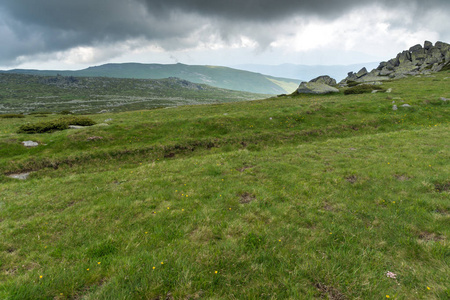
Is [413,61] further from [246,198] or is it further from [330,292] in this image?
[330,292]

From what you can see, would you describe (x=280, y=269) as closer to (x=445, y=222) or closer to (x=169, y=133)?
(x=445, y=222)

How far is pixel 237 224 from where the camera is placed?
8602mm

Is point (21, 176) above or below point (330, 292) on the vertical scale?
below

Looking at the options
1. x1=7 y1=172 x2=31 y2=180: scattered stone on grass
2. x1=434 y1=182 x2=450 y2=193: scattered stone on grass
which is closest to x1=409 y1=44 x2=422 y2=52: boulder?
x1=434 y1=182 x2=450 y2=193: scattered stone on grass

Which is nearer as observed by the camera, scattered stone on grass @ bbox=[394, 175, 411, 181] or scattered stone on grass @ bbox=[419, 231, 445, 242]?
scattered stone on grass @ bbox=[419, 231, 445, 242]

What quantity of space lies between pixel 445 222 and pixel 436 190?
3694 mm

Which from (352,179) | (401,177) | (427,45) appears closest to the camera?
(401,177)

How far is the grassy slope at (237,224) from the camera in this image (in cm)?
562

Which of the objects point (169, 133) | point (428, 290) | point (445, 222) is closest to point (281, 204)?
point (428, 290)

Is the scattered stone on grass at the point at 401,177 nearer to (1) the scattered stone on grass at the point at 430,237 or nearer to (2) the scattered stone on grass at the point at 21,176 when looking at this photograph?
(1) the scattered stone on grass at the point at 430,237

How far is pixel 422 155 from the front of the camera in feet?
52.3

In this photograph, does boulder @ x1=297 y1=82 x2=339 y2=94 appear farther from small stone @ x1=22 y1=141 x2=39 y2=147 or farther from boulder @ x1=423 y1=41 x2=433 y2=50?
boulder @ x1=423 y1=41 x2=433 y2=50

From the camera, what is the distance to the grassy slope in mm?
5621

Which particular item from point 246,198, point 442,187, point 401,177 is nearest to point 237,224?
point 246,198
